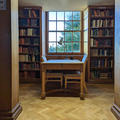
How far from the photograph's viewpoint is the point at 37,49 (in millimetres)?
5672

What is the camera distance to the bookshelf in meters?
5.58

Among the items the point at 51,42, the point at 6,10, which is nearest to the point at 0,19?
the point at 6,10

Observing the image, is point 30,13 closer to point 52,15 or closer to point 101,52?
point 52,15

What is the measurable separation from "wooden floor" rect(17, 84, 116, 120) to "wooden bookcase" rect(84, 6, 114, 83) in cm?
154

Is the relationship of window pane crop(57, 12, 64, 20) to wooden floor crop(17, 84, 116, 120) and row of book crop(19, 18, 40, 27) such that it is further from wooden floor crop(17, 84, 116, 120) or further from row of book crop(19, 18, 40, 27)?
wooden floor crop(17, 84, 116, 120)

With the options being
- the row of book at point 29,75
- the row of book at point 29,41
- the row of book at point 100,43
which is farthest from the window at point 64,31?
the row of book at point 29,75

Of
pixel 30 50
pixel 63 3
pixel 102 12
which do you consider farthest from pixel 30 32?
pixel 102 12

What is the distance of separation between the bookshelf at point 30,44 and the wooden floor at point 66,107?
5.37 ft

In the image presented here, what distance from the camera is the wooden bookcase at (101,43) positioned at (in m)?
5.52

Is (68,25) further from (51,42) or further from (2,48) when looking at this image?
(2,48)

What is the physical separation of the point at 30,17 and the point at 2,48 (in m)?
3.25

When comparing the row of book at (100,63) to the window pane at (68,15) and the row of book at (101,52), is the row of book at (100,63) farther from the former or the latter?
the window pane at (68,15)

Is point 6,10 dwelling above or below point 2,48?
above

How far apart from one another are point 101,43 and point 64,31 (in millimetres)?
1342
